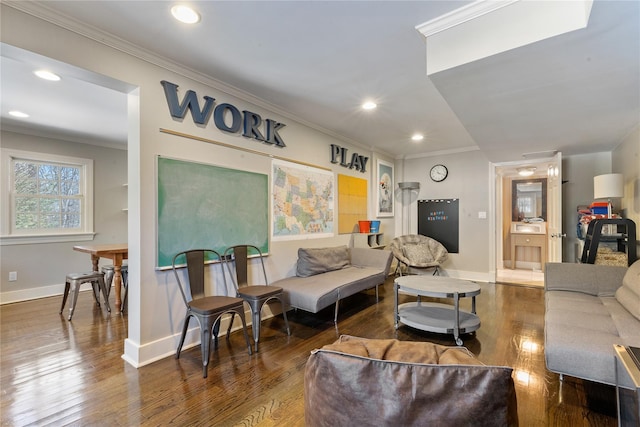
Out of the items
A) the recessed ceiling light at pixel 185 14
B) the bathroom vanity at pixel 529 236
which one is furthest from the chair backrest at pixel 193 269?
the bathroom vanity at pixel 529 236

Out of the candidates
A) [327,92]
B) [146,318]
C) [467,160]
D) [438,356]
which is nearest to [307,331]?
[146,318]

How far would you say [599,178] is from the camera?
3646 mm

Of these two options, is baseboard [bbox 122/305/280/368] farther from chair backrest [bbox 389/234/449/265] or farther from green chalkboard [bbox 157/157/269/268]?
chair backrest [bbox 389/234/449/265]

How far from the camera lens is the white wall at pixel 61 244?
4.17 metres

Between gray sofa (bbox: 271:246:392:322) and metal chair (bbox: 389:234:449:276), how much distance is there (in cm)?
91

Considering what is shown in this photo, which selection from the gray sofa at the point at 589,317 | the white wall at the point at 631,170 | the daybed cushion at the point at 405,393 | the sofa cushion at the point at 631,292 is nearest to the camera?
the daybed cushion at the point at 405,393

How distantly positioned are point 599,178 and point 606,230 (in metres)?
0.66

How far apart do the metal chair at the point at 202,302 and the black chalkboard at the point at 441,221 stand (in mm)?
4455

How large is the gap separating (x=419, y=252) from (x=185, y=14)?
16.0 feet

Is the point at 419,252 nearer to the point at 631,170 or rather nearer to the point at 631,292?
the point at 631,170

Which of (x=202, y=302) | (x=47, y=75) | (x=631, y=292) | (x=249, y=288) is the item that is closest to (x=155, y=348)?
(x=202, y=302)

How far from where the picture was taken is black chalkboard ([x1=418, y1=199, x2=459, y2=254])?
226 inches

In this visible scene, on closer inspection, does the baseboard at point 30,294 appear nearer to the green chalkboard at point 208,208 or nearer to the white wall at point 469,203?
the green chalkboard at point 208,208

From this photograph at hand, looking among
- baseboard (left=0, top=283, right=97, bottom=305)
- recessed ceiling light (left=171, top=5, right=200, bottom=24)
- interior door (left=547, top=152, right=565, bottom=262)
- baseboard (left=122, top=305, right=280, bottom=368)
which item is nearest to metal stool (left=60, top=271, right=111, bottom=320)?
baseboard (left=0, top=283, right=97, bottom=305)
